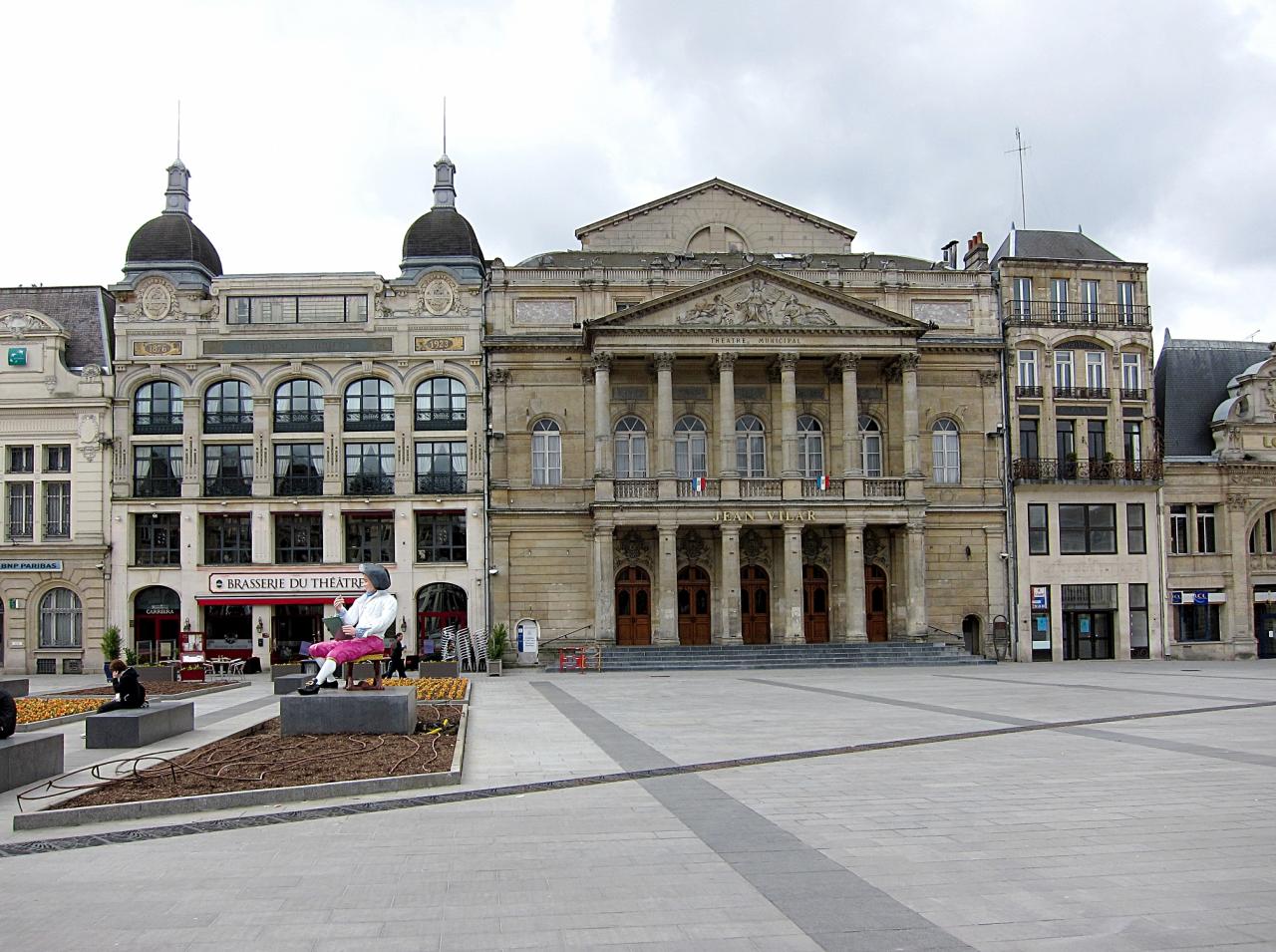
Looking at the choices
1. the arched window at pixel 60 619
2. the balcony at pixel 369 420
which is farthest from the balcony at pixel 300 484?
the arched window at pixel 60 619

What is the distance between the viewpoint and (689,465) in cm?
5012

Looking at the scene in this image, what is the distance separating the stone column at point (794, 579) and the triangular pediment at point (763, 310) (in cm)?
840

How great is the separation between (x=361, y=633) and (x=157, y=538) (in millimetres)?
32410

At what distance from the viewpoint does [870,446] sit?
5069 centimetres

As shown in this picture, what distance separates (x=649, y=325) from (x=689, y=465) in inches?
256

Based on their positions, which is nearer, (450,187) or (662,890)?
(662,890)

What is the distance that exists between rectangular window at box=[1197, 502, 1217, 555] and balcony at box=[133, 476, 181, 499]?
44585 mm

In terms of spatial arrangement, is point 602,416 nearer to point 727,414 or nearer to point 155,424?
point 727,414

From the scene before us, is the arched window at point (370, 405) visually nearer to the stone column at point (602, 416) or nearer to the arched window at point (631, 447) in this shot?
the stone column at point (602, 416)

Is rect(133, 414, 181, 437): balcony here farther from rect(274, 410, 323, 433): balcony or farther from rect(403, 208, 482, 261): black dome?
rect(403, 208, 482, 261): black dome

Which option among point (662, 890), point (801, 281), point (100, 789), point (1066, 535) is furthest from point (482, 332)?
point (662, 890)

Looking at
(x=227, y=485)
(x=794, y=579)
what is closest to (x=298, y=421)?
(x=227, y=485)

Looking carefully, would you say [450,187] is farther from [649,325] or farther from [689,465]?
[689,465]

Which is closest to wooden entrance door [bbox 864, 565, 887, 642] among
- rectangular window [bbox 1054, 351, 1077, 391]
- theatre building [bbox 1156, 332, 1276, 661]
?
rectangular window [bbox 1054, 351, 1077, 391]
